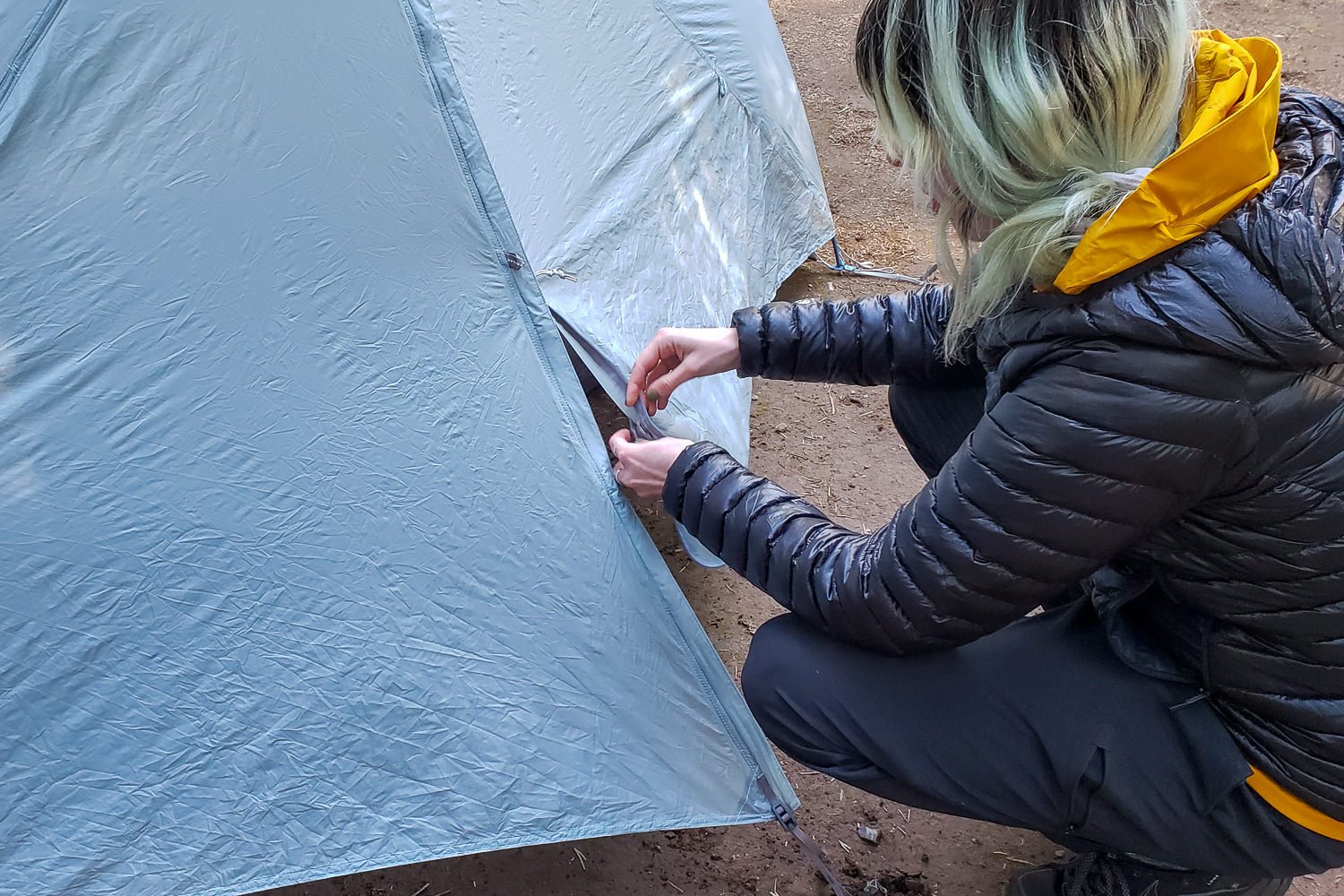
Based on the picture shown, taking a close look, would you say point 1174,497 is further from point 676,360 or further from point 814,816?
point 814,816

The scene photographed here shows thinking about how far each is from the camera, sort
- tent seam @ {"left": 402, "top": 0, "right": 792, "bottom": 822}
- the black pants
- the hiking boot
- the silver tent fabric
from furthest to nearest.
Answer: the silver tent fabric < tent seam @ {"left": 402, "top": 0, "right": 792, "bottom": 822} < the hiking boot < the black pants

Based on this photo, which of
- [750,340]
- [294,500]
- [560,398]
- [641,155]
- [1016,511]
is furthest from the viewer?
[641,155]

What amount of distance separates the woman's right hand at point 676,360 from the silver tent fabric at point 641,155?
0.07m

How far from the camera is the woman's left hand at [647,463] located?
154cm

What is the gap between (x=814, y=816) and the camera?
1.92m

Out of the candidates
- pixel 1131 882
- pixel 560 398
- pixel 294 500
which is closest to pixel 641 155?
pixel 560 398

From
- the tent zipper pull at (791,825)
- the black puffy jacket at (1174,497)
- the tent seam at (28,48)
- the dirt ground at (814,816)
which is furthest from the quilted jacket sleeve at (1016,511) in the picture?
the tent seam at (28,48)

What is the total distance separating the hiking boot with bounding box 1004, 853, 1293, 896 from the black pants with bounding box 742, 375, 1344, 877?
0.05 m

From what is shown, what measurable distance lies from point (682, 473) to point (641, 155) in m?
1.12

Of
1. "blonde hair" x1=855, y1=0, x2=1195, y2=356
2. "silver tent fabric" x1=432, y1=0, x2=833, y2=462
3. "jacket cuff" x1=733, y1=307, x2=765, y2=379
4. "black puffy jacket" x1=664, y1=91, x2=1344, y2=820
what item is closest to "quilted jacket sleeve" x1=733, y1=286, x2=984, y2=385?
"jacket cuff" x1=733, y1=307, x2=765, y2=379

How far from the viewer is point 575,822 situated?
1.58 meters

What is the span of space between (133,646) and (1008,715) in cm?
122

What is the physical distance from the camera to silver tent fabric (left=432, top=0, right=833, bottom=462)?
1949 mm

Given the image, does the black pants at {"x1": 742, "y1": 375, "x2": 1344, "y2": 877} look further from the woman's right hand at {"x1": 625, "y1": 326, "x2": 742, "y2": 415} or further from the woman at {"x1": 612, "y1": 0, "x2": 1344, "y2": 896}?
the woman's right hand at {"x1": 625, "y1": 326, "x2": 742, "y2": 415}
